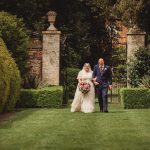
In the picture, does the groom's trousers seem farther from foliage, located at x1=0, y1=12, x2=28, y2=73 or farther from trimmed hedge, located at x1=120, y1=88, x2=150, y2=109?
foliage, located at x1=0, y1=12, x2=28, y2=73

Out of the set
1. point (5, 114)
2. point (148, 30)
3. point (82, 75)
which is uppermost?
point (148, 30)

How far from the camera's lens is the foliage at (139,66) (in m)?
24.1

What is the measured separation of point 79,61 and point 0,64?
13335 millimetres

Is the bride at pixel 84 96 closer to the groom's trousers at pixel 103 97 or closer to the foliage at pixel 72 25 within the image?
the groom's trousers at pixel 103 97

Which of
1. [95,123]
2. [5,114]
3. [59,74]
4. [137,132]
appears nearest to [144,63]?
[59,74]

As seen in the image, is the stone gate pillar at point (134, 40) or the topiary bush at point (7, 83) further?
the stone gate pillar at point (134, 40)

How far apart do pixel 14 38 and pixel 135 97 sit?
571 centimetres

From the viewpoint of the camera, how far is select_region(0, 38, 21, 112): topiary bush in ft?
59.8

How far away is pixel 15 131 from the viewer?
13172 mm

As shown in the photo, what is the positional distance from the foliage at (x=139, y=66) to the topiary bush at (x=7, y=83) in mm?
5672

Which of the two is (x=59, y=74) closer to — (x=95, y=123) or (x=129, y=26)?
(x=129, y=26)

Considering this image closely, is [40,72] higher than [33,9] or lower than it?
lower

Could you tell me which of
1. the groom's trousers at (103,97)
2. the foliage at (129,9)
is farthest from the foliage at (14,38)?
the groom's trousers at (103,97)

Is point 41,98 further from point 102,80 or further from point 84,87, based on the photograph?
point 102,80
